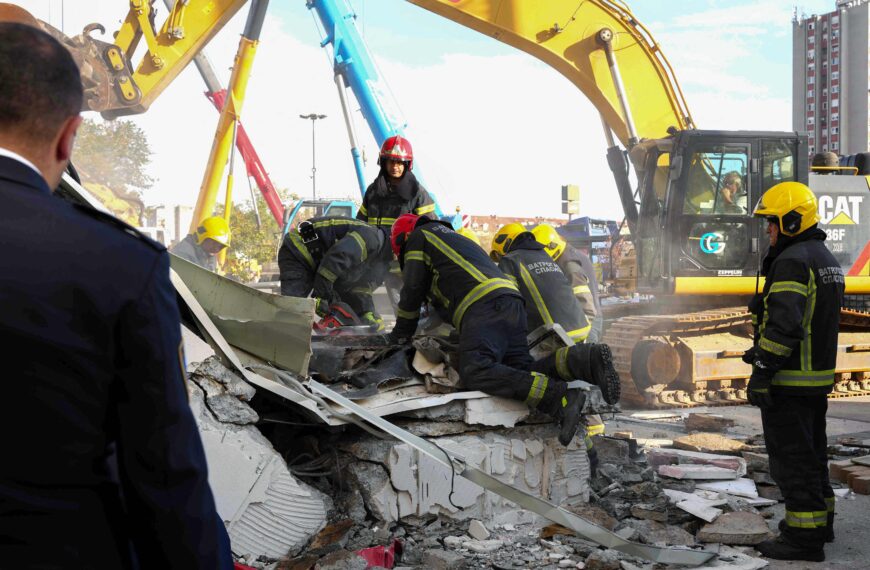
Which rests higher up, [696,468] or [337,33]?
[337,33]

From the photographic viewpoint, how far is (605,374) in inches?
194

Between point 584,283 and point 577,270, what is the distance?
0.46ft

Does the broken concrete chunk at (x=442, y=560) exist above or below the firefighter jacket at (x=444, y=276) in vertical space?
below

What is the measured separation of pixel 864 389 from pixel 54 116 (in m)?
11.0

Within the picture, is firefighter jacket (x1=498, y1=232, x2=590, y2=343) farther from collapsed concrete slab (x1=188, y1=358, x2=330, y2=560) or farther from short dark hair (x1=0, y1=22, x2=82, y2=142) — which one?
short dark hair (x1=0, y1=22, x2=82, y2=142)

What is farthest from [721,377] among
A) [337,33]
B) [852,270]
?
[337,33]

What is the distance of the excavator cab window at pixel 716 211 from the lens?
9094 mm

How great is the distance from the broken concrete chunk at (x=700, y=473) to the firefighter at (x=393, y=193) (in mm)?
2752

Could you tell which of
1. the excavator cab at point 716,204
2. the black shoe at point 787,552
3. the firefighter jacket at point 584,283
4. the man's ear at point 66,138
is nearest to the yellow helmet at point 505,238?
the firefighter jacket at point 584,283

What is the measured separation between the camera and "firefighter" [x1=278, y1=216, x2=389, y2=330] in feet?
21.6

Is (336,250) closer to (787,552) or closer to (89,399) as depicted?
(787,552)

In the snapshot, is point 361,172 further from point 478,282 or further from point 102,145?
point 102,145

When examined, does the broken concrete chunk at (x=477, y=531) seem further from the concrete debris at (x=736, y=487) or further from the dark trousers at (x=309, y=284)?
the dark trousers at (x=309, y=284)

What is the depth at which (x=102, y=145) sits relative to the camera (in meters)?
18.3
